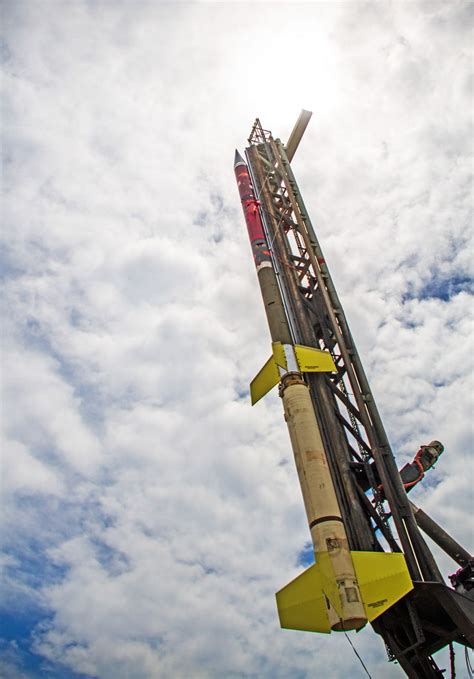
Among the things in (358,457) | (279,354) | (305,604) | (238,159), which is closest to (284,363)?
(279,354)

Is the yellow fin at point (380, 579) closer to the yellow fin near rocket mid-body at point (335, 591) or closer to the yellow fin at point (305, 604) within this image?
the yellow fin near rocket mid-body at point (335, 591)

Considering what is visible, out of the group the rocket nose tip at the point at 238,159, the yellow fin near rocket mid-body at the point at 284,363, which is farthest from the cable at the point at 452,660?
the rocket nose tip at the point at 238,159

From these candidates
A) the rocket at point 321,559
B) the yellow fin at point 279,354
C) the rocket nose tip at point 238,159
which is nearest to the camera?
the rocket at point 321,559

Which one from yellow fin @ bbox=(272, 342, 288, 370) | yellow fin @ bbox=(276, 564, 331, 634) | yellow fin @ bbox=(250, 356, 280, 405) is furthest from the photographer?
yellow fin @ bbox=(250, 356, 280, 405)

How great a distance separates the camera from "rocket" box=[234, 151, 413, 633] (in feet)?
24.9

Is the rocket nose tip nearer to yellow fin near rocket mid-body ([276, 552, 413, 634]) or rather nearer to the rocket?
the rocket

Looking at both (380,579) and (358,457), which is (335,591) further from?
(358,457)

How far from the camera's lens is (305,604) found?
8.08 meters

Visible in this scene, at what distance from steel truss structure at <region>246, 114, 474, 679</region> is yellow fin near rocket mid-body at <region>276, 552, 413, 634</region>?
0.48m

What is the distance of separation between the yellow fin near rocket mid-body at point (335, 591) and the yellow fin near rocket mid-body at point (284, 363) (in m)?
4.09

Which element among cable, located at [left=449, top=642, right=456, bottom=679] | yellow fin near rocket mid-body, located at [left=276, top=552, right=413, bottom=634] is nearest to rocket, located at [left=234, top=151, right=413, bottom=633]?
yellow fin near rocket mid-body, located at [left=276, top=552, right=413, bottom=634]

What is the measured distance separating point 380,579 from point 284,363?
4.78 meters

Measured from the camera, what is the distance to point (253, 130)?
1786 centimetres

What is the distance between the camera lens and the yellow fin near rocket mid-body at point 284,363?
10.8 m
